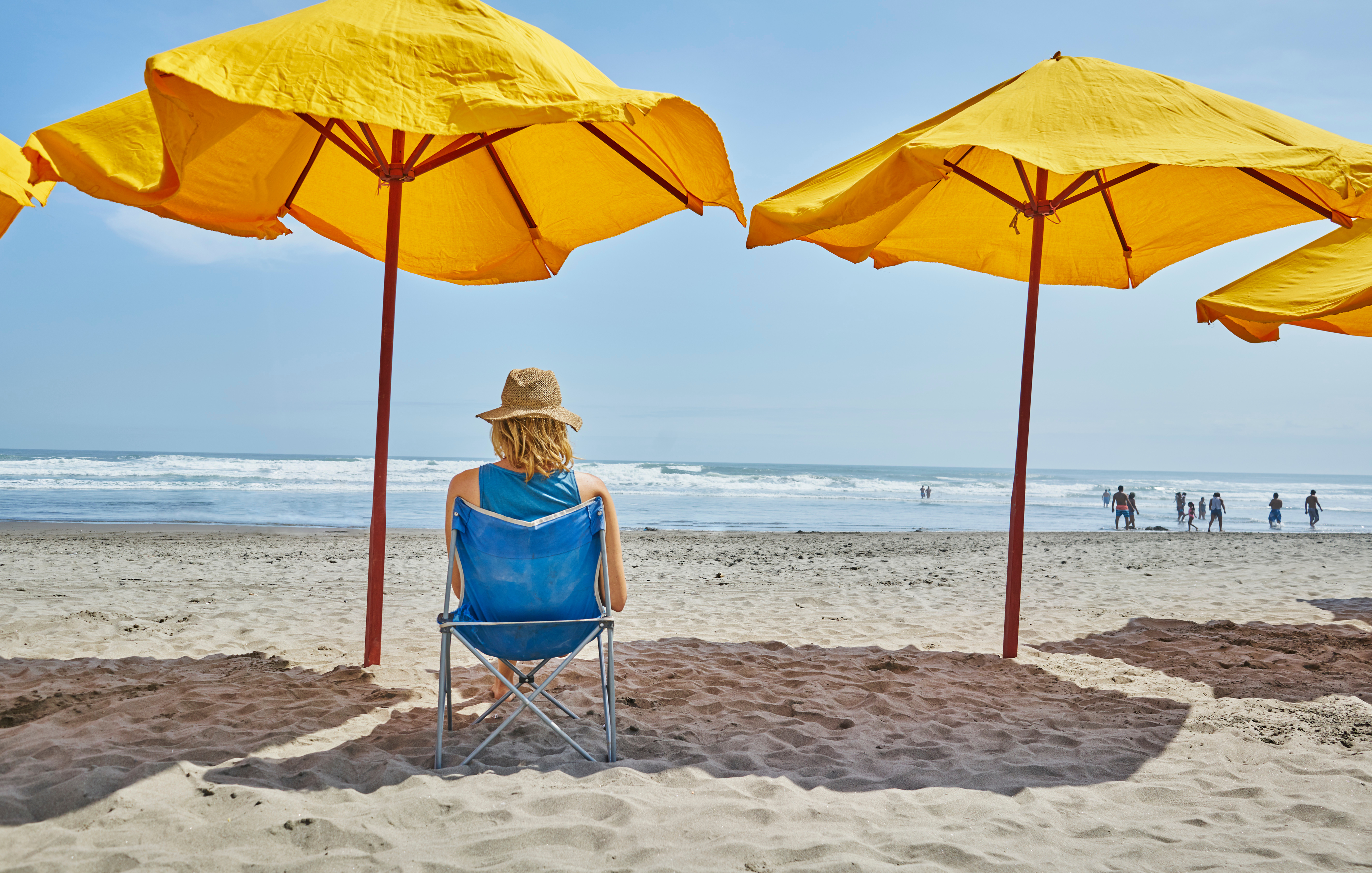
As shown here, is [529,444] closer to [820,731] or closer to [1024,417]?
[820,731]

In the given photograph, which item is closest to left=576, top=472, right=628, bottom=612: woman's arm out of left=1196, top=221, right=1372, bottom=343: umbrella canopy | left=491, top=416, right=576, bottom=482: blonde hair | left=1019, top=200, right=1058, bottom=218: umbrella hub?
left=491, top=416, right=576, bottom=482: blonde hair

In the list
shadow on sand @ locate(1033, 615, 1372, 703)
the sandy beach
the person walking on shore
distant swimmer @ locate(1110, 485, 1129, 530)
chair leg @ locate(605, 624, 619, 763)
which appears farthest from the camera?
distant swimmer @ locate(1110, 485, 1129, 530)

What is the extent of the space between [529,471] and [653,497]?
2720 cm

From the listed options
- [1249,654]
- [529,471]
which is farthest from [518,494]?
[1249,654]

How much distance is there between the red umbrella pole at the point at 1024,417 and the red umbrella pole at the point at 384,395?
3.20 m

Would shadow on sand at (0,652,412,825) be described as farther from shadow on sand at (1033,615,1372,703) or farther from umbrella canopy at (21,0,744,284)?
shadow on sand at (1033,615,1372,703)

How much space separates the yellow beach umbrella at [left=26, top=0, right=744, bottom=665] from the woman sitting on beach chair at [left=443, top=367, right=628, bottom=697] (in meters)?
0.84

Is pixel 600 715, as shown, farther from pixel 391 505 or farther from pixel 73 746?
pixel 391 505

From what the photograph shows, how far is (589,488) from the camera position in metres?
3.08

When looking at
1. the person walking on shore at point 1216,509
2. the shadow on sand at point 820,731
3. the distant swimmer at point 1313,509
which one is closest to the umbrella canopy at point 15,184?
the shadow on sand at point 820,731

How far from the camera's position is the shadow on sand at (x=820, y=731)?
2.77 meters

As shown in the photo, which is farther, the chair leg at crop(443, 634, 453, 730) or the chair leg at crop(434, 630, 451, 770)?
the chair leg at crop(443, 634, 453, 730)

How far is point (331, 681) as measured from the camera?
3.87 m

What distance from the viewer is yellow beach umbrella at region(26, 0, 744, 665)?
2533 mm
